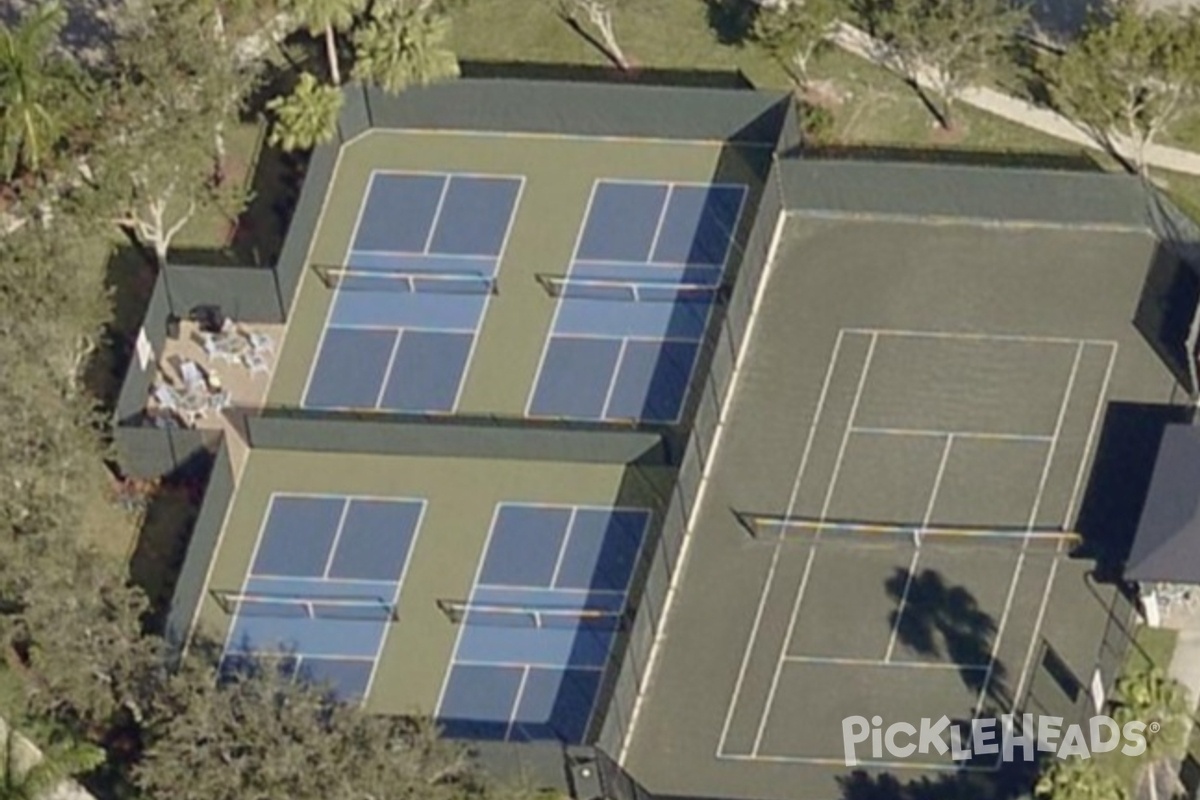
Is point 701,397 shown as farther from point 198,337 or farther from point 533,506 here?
point 198,337

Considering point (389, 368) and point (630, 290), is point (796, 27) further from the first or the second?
point (389, 368)

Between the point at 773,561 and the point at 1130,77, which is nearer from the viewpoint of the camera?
the point at 773,561

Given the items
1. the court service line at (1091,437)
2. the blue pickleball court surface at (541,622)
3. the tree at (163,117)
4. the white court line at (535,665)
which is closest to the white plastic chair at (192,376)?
the tree at (163,117)

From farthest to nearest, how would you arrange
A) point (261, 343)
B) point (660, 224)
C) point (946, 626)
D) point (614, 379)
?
point (660, 224)
point (261, 343)
point (614, 379)
point (946, 626)

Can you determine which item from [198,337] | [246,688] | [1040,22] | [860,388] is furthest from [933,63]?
[246,688]

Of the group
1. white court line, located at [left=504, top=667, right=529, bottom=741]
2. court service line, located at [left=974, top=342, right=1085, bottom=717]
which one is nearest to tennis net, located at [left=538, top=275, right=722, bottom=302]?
court service line, located at [left=974, top=342, right=1085, bottom=717]

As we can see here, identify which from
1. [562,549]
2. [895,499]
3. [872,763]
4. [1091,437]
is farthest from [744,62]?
[872,763]
